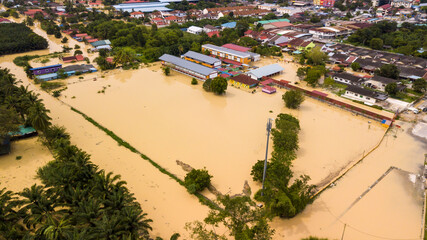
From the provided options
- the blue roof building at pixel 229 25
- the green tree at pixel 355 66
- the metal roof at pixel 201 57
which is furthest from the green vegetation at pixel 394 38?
the metal roof at pixel 201 57

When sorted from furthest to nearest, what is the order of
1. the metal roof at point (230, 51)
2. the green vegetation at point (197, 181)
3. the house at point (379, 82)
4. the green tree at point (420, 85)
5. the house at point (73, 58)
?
the house at point (73, 58) → the metal roof at point (230, 51) → the house at point (379, 82) → the green tree at point (420, 85) → the green vegetation at point (197, 181)

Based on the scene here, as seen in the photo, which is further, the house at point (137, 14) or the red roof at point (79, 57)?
the house at point (137, 14)

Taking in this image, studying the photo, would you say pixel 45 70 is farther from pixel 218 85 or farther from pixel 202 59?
pixel 218 85

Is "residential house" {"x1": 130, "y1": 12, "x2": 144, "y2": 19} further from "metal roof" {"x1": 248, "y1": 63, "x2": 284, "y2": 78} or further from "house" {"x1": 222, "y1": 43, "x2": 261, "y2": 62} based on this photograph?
"metal roof" {"x1": 248, "y1": 63, "x2": 284, "y2": 78}

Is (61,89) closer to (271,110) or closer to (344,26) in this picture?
(271,110)

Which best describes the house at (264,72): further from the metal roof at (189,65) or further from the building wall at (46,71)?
the building wall at (46,71)

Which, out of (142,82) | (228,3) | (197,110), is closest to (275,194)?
(197,110)
